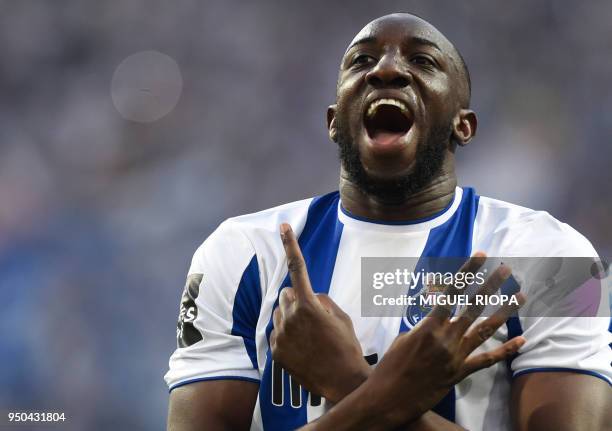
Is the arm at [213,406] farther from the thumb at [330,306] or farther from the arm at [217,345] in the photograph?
the thumb at [330,306]

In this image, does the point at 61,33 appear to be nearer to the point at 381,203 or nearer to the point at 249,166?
the point at 249,166

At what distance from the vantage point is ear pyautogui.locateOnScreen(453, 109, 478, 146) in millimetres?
2520

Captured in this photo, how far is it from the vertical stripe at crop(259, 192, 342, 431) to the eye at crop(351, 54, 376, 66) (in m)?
0.43

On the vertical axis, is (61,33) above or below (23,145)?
above

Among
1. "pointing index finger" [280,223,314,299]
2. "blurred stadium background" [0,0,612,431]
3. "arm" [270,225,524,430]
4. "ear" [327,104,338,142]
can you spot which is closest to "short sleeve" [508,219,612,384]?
"arm" [270,225,524,430]

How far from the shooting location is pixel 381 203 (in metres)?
2.45

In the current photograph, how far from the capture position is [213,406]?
2127 millimetres

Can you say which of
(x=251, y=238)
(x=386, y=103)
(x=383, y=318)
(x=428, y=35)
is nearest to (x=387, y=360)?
(x=383, y=318)

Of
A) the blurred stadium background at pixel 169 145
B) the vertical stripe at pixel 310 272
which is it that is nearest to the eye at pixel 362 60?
the vertical stripe at pixel 310 272

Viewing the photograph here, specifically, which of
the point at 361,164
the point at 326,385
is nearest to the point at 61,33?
the point at 361,164

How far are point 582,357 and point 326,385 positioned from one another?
24.5 inches

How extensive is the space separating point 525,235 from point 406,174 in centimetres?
38

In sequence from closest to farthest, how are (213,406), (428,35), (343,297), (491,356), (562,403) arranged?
1. (491,356)
2. (562,403)
3. (213,406)
4. (343,297)
5. (428,35)

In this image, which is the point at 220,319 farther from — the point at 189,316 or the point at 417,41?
the point at 417,41
